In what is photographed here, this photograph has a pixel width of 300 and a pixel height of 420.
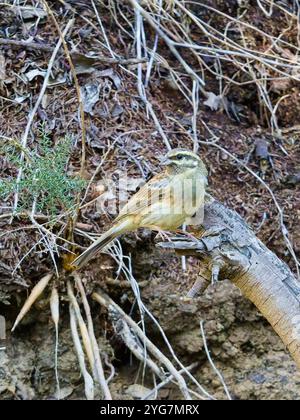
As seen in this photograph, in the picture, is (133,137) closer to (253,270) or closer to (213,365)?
(213,365)

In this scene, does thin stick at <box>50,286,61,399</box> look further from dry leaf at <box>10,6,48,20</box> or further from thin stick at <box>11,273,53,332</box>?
dry leaf at <box>10,6,48,20</box>

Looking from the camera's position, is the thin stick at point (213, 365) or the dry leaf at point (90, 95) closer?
the thin stick at point (213, 365)

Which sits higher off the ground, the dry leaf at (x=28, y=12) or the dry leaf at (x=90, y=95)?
the dry leaf at (x=28, y=12)

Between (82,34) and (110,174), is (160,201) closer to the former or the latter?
(110,174)

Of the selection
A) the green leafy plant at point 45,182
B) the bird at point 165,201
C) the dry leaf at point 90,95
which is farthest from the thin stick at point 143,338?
the dry leaf at point 90,95

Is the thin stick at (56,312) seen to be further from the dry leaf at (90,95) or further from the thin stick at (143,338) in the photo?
the dry leaf at (90,95)

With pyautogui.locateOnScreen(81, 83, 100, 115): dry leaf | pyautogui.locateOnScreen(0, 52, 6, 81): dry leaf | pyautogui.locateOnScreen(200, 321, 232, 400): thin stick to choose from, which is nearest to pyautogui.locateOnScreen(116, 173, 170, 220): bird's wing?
pyautogui.locateOnScreen(200, 321, 232, 400): thin stick
